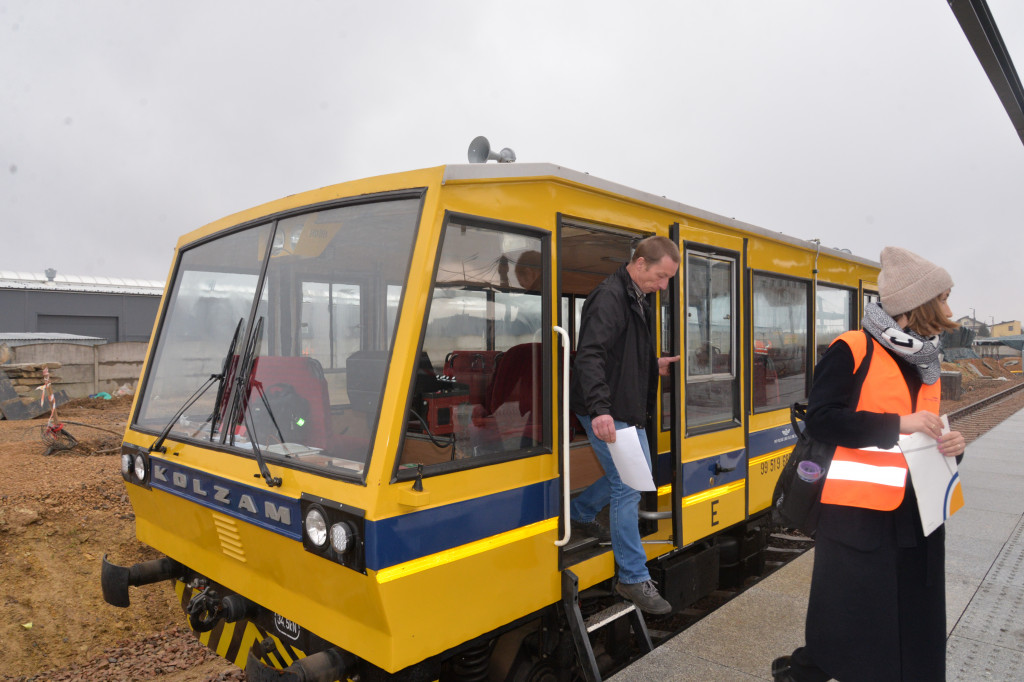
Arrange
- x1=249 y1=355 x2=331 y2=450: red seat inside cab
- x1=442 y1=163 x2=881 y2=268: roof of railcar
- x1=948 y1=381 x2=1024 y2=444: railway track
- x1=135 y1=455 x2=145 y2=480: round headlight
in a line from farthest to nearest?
1. x1=948 y1=381 x2=1024 y2=444: railway track
2. x1=135 y1=455 x2=145 y2=480: round headlight
3. x1=249 y1=355 x2=331 y2=450: red seat inside cab
4. x1=442 y1=163 x2=881 y2=268: roof of railcar

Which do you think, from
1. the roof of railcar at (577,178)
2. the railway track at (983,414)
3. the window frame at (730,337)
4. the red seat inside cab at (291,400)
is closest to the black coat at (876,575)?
the roof of railcar at (577,178)

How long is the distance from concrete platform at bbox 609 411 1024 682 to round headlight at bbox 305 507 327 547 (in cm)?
149

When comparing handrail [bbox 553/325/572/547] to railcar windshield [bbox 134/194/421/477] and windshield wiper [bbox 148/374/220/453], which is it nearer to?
railcar windshield [bbox 134/194/421/477]

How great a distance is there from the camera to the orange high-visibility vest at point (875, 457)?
7.01 ft

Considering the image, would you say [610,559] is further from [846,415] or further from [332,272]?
[332,272]

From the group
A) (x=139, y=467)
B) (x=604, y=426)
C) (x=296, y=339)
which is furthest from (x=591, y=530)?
(x=139, y=467)

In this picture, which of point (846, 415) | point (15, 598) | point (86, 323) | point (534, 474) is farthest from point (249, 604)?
point (86, 323)

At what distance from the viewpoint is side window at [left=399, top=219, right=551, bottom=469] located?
255cm

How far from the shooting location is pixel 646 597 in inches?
122

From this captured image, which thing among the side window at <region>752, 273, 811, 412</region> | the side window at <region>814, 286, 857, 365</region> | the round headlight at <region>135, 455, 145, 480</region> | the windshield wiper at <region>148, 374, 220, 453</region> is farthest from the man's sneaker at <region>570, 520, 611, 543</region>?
the side window at <region>814, 286, 857, 365</region>

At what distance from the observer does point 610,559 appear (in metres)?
3.26

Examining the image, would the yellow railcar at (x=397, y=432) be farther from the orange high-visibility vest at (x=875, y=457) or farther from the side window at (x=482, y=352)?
the orange high-visibility vest at (x=875, y=457)

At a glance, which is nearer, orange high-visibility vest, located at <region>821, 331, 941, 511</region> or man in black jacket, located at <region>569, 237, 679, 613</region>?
orange high-visibility vest, located at <region>821, 331, 941, 511</region>

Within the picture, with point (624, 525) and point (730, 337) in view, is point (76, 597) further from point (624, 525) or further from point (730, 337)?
point (730, 337)
